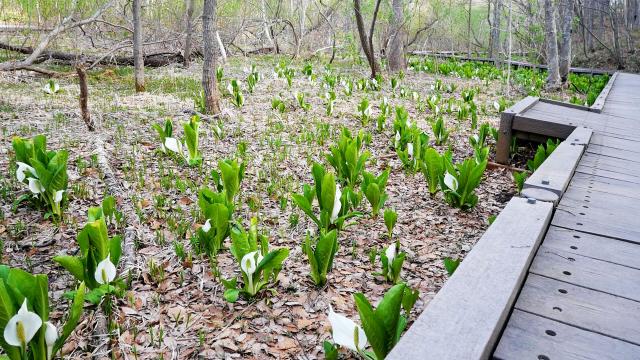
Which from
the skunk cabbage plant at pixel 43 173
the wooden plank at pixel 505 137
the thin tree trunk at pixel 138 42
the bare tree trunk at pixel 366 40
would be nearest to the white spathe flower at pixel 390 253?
the skunk cabbage plant at pixel 43 173

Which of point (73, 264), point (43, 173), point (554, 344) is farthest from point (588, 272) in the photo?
point (43, 173)

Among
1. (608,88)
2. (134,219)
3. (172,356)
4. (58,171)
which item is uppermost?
(608,88)

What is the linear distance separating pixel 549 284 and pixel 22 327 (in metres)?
1.67

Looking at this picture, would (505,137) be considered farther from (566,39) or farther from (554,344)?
(566,39)

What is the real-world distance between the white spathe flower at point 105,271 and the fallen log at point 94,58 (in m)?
8.10

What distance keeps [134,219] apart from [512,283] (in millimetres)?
2409

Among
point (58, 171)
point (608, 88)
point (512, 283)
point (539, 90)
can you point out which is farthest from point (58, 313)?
point (539, 90)

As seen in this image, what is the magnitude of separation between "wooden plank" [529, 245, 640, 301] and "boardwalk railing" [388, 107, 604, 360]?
0.06 metres

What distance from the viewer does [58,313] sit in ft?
6.79

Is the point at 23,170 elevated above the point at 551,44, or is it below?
below

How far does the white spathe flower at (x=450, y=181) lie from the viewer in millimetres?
3139

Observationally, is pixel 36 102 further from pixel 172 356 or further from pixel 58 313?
pixel 172 356

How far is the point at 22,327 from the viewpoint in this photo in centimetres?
141

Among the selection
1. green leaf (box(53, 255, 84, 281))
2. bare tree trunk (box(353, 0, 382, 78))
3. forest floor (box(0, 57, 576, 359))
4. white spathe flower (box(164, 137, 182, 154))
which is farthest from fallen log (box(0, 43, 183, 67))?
green leaf (box(53, 255, 84, 281))
